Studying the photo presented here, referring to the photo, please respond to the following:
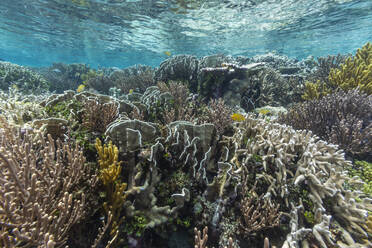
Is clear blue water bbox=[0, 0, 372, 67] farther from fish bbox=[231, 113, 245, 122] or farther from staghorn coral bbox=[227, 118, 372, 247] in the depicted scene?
staghorn coral bbox=[227, 118, 372, 247]

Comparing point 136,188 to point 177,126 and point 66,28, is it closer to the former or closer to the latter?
point 177,126

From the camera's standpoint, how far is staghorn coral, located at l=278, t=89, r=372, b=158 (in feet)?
12.3

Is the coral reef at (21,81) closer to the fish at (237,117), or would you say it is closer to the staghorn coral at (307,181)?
the fish at (237,117)

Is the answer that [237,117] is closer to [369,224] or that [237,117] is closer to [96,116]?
[369,224]

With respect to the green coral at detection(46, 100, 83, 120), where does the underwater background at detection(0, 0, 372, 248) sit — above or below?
below

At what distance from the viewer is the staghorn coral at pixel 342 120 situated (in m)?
3.76

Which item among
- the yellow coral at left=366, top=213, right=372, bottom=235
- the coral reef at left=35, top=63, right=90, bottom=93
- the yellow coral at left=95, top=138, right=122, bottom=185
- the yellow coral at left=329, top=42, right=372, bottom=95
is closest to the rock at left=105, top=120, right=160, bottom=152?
the yellow coral at left=95, top=138, right=122, bottom=185

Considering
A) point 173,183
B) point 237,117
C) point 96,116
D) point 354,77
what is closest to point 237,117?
point 237,117

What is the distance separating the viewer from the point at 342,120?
12.6ft

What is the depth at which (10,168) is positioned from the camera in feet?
4.35

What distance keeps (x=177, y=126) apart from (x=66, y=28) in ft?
91.8

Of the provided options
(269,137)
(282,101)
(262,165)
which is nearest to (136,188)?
(262,165)

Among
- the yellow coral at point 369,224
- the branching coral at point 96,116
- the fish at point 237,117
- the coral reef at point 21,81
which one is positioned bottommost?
the yellow coral at point 369,224

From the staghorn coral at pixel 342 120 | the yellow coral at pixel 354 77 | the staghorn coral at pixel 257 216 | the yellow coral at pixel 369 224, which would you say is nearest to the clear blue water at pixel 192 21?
the yellow coral at pixel 354 77
